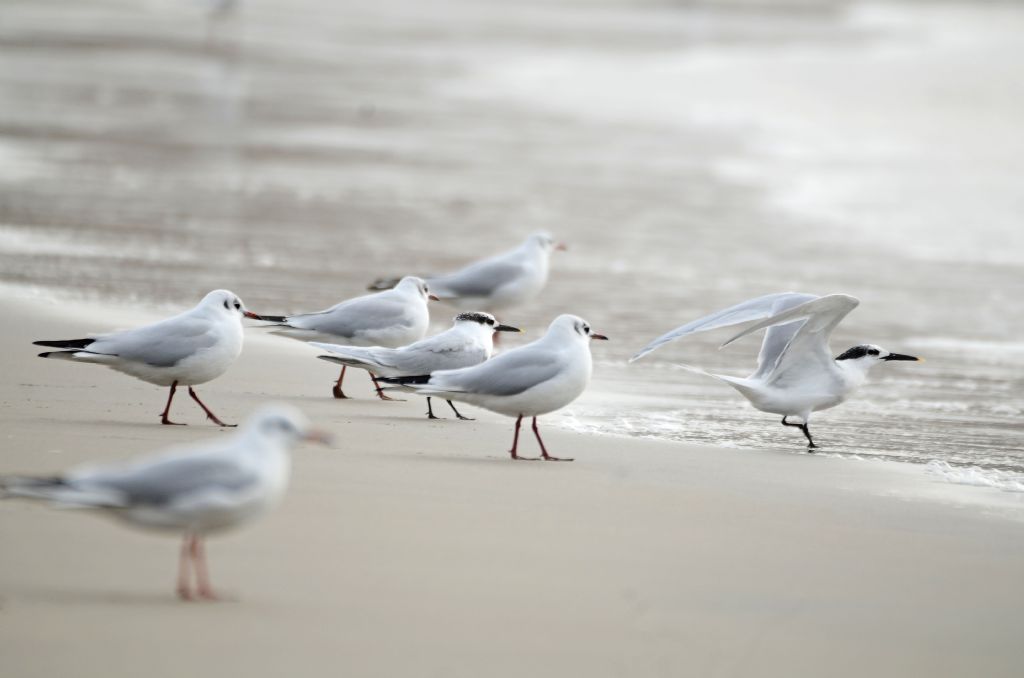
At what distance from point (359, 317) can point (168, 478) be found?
4336 millimetres

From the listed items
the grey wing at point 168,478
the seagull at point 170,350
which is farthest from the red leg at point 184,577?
the seagull at point 170,350

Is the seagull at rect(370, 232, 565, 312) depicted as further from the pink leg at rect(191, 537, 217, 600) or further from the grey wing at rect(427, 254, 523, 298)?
the pink leg at rect(191, 537, 217, 600)

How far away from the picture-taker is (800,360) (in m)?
8.16

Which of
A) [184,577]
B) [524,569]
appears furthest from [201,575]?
[524,569]

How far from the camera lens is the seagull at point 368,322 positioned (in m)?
8.62

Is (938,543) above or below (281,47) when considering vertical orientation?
below

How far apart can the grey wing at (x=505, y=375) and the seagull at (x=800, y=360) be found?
0.97 meters

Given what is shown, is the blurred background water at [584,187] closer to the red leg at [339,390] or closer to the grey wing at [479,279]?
the grey wing at [479,279]

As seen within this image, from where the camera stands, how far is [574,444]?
740 centimetres

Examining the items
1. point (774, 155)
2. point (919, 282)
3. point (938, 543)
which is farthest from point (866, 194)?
point (938, 543)

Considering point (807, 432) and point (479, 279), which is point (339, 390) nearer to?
point (807, 432)

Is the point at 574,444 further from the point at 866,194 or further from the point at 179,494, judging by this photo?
the point at 866,194

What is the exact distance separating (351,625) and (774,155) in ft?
57.5

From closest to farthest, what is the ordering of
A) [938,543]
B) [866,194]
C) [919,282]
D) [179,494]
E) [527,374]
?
[179,494] < [938,543] < [527,374] < [919,282] < [866,194]
